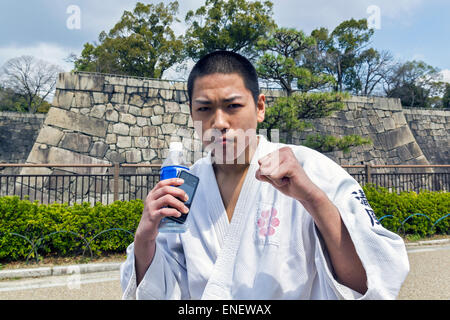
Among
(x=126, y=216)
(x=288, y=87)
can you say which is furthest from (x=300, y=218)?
(x=288, y=87)

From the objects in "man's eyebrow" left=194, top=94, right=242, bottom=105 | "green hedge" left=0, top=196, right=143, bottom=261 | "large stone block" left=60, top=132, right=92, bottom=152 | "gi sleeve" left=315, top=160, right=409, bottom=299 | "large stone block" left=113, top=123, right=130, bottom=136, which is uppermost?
"large stone block" left=113, top=123, right=130, bottom=136

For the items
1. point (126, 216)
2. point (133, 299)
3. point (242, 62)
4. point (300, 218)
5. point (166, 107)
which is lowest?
point (126, 216)

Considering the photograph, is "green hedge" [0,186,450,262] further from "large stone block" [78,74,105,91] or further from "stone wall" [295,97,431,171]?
"stone wall" [295,97,431,171]

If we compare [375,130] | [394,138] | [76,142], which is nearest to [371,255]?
[76,142]

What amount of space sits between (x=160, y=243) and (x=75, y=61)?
23107 mm

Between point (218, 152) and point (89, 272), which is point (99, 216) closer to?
point (89, 272)

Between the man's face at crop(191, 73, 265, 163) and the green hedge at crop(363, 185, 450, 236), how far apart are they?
5.95m

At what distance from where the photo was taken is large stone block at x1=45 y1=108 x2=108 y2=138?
10.3m

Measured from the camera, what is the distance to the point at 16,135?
13789 mm

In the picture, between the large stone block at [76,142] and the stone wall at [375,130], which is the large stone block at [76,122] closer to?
the large stone block at [76,142]

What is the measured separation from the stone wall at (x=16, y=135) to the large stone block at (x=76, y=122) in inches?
186

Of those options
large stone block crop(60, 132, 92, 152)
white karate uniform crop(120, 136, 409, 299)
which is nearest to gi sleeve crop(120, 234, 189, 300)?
white karate uniform crop(120, 136, 409, 299)

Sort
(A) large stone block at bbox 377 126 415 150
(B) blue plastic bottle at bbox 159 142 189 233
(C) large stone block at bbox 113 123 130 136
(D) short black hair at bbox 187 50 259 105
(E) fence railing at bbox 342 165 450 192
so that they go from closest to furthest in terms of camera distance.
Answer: (B) blue plastic bottle at bbox 159 142 189 233, (D) short black hair at bbox 187 50 259 105, (E) fence railing at bbox 342 165 450 192, (C) large stone block at bbox 113 123 130 136, (A) large stone block at bbox 377 126 415 150
